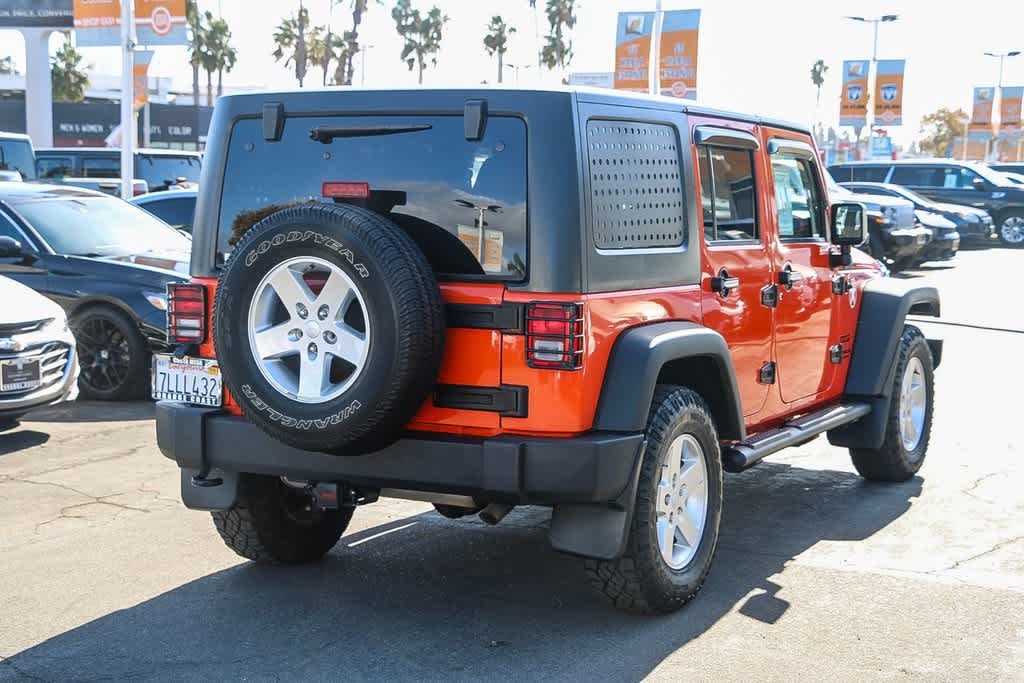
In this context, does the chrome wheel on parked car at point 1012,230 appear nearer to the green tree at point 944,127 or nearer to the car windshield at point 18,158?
the car windshield at point 18,158

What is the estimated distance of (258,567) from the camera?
5.52 m

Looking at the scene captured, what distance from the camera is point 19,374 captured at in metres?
7.91

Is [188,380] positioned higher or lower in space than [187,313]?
lower

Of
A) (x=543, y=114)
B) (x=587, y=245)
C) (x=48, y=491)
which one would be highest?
(x=543, y=114)

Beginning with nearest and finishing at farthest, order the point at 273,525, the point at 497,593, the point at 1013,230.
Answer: the point at 497,593 < the point at 273,525 < the point at 1013,230

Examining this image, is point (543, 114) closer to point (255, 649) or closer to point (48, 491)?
point (255, 649)

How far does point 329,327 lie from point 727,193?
2.03 meters

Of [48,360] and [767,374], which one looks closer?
[767,374]

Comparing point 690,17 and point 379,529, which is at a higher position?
point 690,17

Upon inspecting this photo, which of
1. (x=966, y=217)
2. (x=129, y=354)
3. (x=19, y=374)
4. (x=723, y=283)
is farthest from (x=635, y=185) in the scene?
(x=966, y=217)

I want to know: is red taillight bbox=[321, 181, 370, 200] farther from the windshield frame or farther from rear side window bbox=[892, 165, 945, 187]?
rear side window bbox=[892, 165, 945, 187]

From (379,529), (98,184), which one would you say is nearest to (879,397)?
(379,529)

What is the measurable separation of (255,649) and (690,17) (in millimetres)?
32674

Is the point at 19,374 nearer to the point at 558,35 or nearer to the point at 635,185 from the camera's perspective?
the point at 635,185
